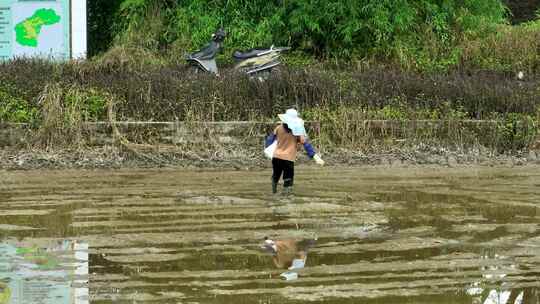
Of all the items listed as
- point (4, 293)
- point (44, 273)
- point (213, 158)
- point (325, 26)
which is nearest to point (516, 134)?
point (213, 158)

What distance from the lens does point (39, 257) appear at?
1023cm

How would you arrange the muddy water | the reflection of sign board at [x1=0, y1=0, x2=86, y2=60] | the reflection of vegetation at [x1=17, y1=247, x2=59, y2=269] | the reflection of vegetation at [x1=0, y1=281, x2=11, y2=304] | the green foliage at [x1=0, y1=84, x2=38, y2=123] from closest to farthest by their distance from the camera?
the reflection of vegetation at [x1=0, y1=281, x2=11, y2=304] → the muddy water → the reflection of vegetation at [x1=17, y1=247, x2=59, y2=269] → the green foliage at [x1=0, y1=84, x2=38, y2=123] → the reflection of sign board at [x1=0, y1=0, x2=86, y2=60]

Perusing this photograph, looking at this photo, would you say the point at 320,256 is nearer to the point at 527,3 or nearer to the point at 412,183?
the point at 412,183

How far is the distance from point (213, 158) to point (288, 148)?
10.8 ft

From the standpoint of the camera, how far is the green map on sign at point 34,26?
2320 centimetres

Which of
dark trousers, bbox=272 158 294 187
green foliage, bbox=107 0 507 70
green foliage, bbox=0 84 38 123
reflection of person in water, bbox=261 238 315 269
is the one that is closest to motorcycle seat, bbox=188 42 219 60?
green foliage, bbox=107 0 507 70

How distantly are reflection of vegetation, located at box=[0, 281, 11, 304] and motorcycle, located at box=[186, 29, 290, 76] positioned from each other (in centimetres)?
1197

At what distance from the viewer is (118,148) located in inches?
708

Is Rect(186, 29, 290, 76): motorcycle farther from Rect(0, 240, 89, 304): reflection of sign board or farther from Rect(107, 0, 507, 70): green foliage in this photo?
Rect(0, 240, 89, 304): reflection of sign board

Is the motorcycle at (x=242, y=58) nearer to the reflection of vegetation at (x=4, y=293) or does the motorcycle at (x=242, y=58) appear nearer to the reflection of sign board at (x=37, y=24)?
the reflection of sign board at (x=37, y=24)

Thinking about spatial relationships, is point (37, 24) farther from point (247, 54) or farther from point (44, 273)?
point (44, 273)

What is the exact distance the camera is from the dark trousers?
576 inches

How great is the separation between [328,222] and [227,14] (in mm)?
12458

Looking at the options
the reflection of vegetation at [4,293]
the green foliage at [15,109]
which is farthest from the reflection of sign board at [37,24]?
the reflection of vegetation at [4,293]
